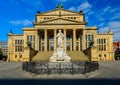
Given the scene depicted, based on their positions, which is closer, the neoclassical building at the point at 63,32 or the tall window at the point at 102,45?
the neoclassical building at the point at 63,32

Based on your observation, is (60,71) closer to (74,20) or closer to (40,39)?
(74,20)

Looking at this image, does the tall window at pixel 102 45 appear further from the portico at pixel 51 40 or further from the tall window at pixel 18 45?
the tall window at pixel 18 45

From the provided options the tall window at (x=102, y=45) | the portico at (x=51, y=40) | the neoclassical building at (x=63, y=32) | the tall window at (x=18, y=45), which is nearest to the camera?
the neoclassical building at (x=63, y=32)

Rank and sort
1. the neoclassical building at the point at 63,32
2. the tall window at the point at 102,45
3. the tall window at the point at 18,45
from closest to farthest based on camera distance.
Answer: the neoclassical building at the point at 63,32, the tall window at the point at 102,45, the tall window at the point at 18,45

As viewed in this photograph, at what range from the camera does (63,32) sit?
8750 cm

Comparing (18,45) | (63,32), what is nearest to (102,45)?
(63,32)

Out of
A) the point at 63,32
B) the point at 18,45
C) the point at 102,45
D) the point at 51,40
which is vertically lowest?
the point at 102,45

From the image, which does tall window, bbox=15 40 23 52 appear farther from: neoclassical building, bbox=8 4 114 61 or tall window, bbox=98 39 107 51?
tall window, bbox=98 39 107 51

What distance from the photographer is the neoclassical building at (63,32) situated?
85.9 metres

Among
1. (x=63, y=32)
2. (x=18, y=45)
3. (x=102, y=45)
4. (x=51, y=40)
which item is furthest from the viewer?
(x=18, y=45)

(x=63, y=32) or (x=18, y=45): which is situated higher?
(x=63, y=32)

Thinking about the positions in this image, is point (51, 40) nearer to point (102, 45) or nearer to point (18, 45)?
point (18, 45)

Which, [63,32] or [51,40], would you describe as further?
[51,40]

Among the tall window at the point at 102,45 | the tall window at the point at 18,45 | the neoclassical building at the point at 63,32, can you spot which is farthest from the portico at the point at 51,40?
the tall window at the point at 18,45
